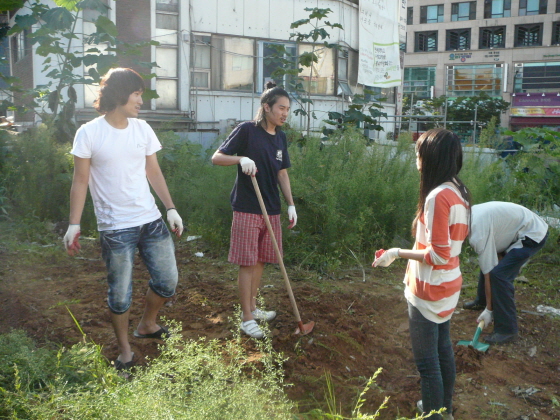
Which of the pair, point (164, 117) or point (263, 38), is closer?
point (164, 117)

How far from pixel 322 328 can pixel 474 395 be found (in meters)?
1.16

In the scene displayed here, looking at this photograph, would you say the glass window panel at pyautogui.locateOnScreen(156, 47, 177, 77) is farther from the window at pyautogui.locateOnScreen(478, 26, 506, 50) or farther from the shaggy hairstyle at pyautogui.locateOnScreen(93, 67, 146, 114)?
the window at pyautogui.locateOnScreen(478, 26, 506, 50)

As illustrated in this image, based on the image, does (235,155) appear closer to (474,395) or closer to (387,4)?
(474,395)

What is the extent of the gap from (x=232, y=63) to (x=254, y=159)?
30.1ft

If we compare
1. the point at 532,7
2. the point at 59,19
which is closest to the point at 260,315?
the point at 59,19

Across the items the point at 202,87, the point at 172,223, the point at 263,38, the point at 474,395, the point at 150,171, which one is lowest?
the point at 474,395

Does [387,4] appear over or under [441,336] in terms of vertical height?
over

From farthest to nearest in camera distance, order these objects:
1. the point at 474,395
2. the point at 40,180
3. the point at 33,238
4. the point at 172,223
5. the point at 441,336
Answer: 1. the point at 40,180
2. the point at 33,238
3. the point at 172,223
4. the point at 474,395
5. the point at 441,336

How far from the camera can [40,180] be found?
24.4 feet

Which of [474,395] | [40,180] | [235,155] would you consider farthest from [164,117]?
[474,395]

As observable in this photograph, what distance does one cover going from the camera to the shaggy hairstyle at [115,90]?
3.38 meters

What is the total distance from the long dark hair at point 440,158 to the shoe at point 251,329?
1756 millimetres

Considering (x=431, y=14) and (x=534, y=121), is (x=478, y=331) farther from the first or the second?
(x=431, y=14)

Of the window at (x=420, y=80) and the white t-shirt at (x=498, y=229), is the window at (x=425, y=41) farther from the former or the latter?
the white t-shirt at (x=498, y=229)
